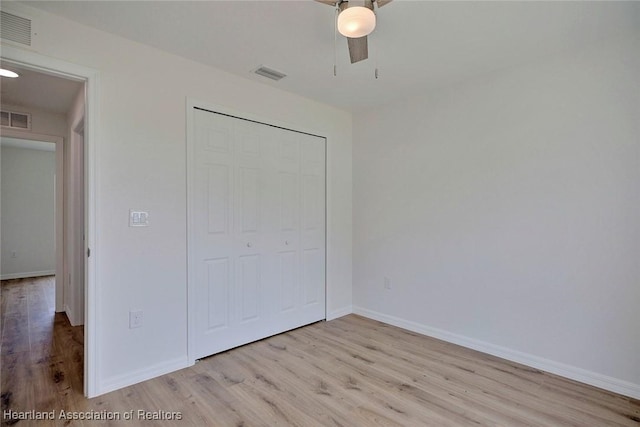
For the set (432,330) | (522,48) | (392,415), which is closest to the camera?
(392,415)

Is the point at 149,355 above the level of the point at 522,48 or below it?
below

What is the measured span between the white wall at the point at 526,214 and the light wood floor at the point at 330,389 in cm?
32

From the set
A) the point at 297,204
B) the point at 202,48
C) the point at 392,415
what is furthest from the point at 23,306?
the point at 392,415

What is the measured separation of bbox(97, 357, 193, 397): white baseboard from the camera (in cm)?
215

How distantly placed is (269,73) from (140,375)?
8.53 ft

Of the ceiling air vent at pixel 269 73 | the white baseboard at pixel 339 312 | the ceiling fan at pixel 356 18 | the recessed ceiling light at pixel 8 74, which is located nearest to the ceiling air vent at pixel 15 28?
the recessed ceiling light at pixel 8 74

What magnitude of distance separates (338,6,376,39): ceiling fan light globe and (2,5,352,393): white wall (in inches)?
60.6

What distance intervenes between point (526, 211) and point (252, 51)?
251cm

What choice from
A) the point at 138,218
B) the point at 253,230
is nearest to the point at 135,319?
the point at 138,218

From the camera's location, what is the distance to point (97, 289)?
2.13 m

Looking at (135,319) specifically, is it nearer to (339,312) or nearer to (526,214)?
(339,312)

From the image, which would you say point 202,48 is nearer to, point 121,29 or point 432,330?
point 121,29

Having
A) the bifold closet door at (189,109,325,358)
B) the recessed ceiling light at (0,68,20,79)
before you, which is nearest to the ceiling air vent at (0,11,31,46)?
the recessed ceiling light at (0,68,20,79)

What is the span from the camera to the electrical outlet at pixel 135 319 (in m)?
2.28
